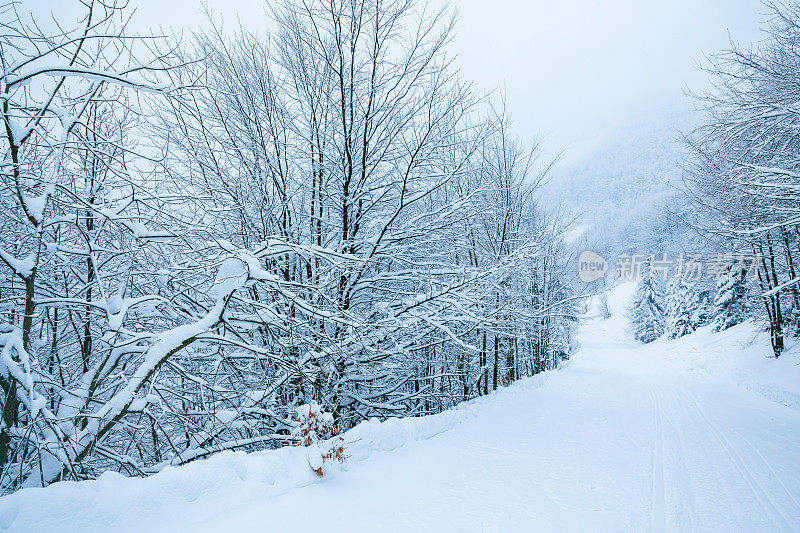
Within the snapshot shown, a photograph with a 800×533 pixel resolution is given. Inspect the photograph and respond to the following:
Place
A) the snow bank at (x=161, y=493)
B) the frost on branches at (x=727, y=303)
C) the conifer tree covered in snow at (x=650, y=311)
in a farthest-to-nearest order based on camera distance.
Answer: the conifer tree covered in snow at (x=650, y=311), the frost on branches at (x=727, y=303), the snow bank at (x=161, y=493)

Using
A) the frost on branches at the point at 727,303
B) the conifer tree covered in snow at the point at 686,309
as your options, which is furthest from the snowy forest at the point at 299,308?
the conifer tree covered in snow at the point at 686,309

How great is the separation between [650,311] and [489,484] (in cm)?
5415

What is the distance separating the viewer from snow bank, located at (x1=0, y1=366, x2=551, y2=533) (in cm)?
201

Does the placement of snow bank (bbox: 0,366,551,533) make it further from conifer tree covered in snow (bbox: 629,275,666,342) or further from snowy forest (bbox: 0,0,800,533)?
conifer tree covered in snow (bbox: 629,275,666,342)

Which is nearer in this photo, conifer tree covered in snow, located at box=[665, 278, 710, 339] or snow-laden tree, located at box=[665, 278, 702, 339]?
conifer tree covered in snow, located at box=[665, 278, 710, 339]

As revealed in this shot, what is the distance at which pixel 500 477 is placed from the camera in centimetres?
427

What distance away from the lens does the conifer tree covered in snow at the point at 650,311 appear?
47375 millimetres

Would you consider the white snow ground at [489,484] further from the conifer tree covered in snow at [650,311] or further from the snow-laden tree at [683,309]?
the conifer tree covered in snow at [650,311]

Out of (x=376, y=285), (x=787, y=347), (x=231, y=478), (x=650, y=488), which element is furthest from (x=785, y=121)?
(x=787, y=347)

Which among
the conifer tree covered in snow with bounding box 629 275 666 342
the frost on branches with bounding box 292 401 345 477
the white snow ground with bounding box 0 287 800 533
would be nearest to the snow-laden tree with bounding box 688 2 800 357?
the white snow ground with bounding box 0 287 800 533

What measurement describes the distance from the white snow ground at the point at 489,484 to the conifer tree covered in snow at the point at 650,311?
4574cm

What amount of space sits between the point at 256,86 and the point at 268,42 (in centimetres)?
97

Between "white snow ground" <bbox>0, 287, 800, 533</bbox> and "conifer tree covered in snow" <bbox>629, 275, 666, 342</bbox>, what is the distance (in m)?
45.7

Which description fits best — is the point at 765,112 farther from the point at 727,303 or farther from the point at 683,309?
the point at 683,309
